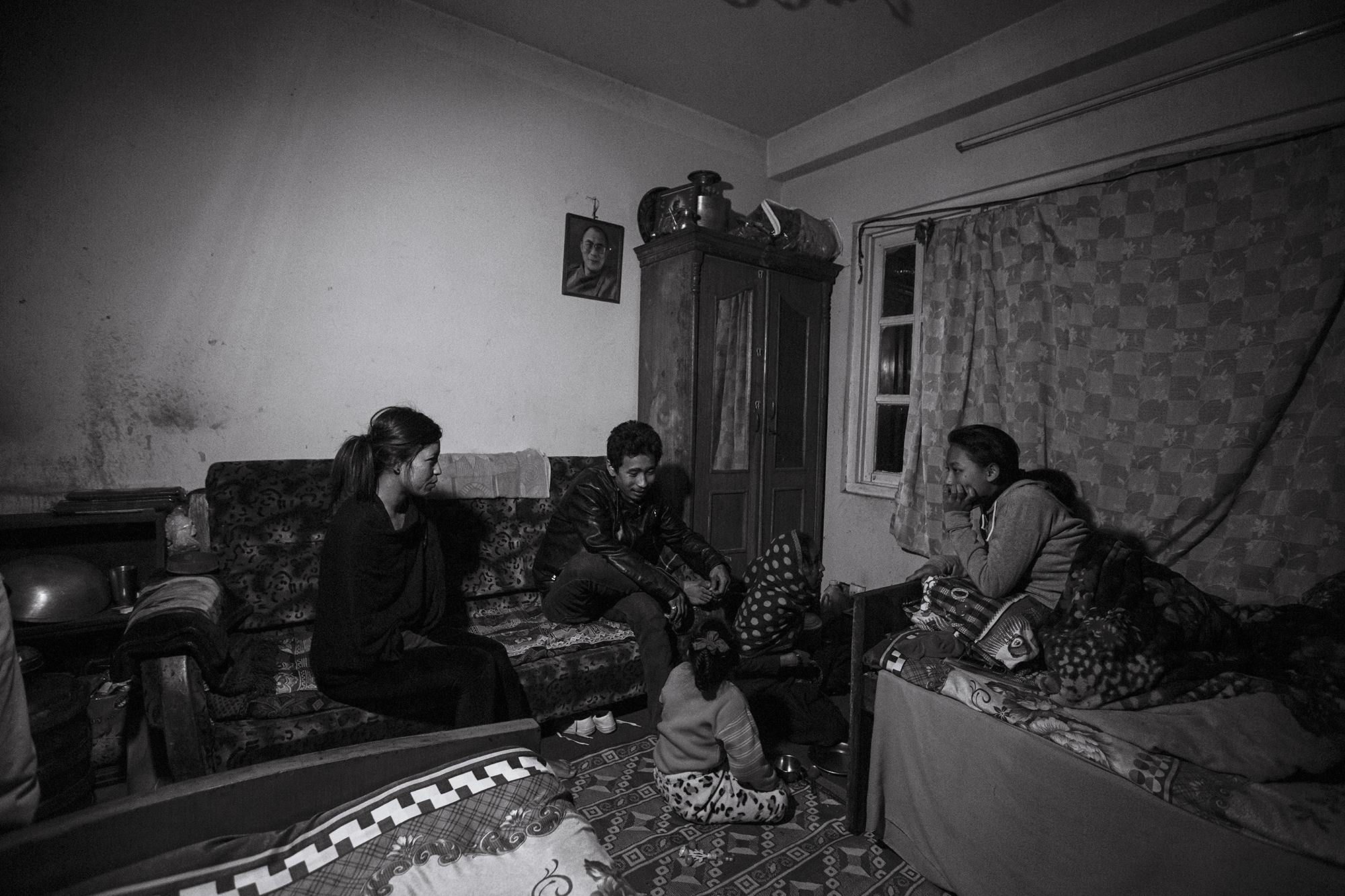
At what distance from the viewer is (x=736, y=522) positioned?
351 cm

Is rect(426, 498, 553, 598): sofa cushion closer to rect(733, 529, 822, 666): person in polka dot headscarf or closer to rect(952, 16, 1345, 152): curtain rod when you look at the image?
rect(733, 529, 822, 666): person in polka dot headscarf

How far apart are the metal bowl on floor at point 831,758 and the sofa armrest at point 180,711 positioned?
76.9 inches

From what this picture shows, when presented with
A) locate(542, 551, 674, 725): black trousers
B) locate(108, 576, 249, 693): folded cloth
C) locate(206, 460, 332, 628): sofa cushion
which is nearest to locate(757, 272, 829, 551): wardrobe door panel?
locate(542, 551, 674, 725): black trousers

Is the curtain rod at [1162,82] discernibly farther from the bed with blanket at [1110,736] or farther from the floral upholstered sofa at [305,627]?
the floral upholstered sofa at [305,627]

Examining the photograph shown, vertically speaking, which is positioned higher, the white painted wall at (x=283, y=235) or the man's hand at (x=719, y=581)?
the white painted wall at (x=283, y=235)

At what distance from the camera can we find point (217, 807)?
0.96 metres

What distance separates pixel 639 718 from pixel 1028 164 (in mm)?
3254

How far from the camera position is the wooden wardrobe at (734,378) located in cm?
331

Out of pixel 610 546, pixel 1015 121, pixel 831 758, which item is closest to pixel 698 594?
pixel 610 546

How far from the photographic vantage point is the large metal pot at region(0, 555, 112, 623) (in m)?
1.85

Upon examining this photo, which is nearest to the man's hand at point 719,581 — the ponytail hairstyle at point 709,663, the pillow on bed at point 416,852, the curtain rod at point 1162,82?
the ponytail hairstyle at point 709,663

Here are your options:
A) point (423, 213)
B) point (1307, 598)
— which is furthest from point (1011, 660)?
point (423, 213)

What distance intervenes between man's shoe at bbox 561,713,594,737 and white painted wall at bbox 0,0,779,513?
148 cm

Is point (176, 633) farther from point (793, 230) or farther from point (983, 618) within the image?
point (793, 230)
